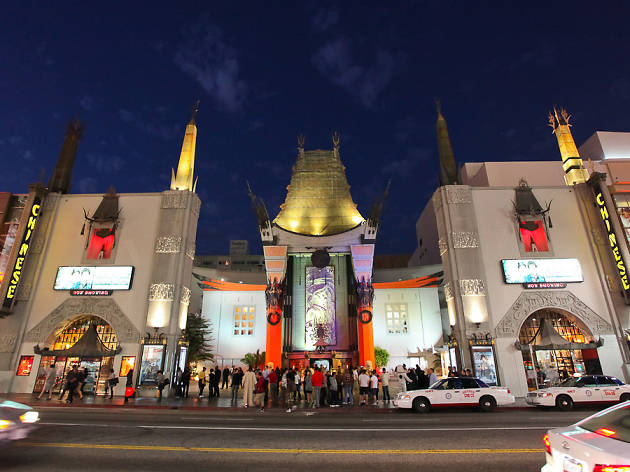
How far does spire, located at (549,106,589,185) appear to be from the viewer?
26406 millimetres

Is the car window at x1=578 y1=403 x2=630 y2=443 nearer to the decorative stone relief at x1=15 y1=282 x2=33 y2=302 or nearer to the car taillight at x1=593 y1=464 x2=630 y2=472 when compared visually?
the car taillight at x1=593 y1=464 x2=630 y2=472

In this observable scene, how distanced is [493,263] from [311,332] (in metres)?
16.5

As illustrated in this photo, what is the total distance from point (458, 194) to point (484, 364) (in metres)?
11.0

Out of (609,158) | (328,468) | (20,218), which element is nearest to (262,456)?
(328,468)

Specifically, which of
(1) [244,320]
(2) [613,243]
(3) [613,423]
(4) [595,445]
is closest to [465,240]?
(2) [613,243]

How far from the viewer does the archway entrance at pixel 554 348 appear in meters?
21.6

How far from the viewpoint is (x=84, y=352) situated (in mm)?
21656

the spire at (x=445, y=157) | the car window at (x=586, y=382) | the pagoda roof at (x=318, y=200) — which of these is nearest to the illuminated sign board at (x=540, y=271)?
the spire at (x=445, y=157)

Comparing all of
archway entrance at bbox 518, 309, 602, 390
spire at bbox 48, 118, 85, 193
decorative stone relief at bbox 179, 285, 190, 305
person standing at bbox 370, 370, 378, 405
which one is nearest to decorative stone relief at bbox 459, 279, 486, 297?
archway entrance at bbox 518, 309, 602, 390

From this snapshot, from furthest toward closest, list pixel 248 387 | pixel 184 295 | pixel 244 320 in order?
pixel 244 320 → pixel 184 295 → pixel 248 387

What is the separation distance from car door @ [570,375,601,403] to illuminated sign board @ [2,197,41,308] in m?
30.4

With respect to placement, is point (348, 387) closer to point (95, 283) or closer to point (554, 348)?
point (554, 348)

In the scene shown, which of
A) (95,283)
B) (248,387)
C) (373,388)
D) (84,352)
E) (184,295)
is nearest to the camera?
(248,387)

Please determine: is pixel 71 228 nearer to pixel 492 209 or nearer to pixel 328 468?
pixel 328 468
